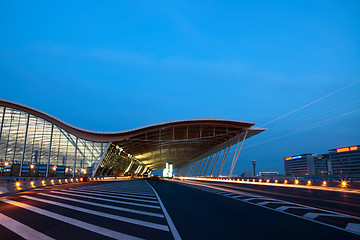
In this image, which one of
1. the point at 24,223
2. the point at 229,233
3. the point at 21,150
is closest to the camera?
the point at 229,233

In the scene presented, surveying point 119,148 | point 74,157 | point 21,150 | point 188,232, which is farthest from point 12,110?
point 188,232

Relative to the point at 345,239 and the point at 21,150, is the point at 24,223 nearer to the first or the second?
the point at 345,239

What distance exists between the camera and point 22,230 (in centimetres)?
541

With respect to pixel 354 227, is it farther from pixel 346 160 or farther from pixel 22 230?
pixel 346 160

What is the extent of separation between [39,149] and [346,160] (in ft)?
510

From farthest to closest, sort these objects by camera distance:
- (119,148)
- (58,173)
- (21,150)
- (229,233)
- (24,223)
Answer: (119,148)
(58,173)
(21,150)
(24,223)
(229,233)

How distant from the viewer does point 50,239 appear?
185 inches

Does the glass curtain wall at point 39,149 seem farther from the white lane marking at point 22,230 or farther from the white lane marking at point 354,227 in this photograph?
the white lane marking at point 354,227

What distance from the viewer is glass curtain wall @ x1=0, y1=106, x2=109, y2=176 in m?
45.2

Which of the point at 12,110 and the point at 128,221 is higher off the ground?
the point at 12,110

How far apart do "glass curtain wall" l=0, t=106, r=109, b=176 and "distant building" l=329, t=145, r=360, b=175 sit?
138 meters

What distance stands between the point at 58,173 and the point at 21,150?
26.7 feet

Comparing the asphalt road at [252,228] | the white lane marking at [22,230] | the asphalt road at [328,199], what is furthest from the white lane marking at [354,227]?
the white lane marking at [22,230]

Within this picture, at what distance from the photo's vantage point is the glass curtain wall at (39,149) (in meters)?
45.2
